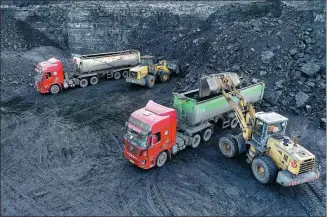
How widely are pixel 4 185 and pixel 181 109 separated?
29.0ft

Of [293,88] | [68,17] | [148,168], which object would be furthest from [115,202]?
[68,17]

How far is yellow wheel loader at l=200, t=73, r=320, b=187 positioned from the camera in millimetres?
11742

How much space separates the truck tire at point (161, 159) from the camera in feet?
44.7

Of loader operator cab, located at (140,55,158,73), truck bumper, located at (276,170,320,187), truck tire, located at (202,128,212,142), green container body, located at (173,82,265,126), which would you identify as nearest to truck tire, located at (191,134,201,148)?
truck tire, located at (202,128,212,142)

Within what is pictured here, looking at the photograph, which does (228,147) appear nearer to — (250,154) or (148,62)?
(250,154)

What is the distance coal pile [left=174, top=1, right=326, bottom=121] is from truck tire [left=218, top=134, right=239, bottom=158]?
5784 millimetres

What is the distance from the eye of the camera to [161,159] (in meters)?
13.8

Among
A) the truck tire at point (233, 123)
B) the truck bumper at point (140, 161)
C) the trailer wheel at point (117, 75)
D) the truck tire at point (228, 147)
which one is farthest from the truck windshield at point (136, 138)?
the trailer wheel at point (117, 75)

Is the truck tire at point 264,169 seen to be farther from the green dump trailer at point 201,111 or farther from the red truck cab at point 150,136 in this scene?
the red truck cab at point 150,136

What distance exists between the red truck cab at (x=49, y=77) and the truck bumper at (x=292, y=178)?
17.4 m

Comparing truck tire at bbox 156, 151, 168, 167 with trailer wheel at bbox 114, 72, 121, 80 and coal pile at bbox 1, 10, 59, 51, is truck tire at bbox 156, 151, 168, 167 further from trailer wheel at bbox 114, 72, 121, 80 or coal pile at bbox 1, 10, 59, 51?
coal pile at bbox 1, 10, 59, 51

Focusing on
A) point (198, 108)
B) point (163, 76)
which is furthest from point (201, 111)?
point (163, 76)

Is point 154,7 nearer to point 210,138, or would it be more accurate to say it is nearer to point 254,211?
point 210,138

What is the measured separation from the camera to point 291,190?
12562 mm
